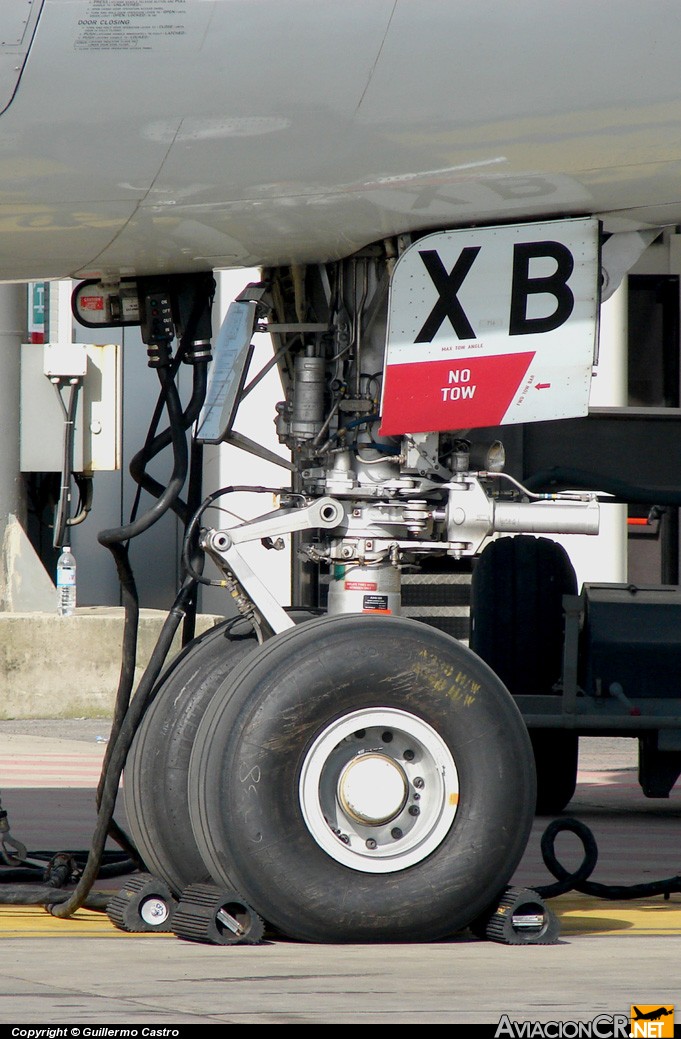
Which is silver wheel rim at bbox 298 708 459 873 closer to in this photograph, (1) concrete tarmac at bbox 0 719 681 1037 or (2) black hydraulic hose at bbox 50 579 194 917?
(1) concrete tarmac at bbox 0 719 681 1037

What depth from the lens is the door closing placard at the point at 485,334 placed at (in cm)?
513

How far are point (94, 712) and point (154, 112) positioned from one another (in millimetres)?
8569

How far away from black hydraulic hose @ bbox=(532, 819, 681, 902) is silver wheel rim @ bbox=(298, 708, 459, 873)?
0.69 meters

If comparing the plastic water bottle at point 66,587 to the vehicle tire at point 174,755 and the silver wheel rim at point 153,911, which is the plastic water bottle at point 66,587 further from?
the silver wheel rim at point 153,911

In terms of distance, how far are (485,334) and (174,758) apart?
1.76 metres

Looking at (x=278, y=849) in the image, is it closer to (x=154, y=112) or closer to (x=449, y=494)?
(x=449, y=494)

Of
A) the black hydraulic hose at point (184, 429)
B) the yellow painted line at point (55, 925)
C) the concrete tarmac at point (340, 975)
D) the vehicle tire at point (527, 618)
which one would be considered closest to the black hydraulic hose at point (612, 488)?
the vehicle tire at point (527, 618)

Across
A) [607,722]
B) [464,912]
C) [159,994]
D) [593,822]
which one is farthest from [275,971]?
[593,822]

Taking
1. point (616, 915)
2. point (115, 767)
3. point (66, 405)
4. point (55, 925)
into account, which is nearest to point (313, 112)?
point (115, 767)

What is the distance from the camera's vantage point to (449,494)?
5.28 meters

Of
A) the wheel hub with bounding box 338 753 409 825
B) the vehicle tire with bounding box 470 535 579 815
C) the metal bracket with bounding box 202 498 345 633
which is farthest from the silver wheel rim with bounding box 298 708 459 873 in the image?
the vehicle tire with bounding box 470 535 579 815

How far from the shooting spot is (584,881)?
5543mm

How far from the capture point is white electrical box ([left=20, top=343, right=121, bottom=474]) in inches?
516

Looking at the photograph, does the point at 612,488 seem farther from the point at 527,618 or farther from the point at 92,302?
the point at 92,302
